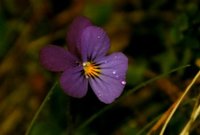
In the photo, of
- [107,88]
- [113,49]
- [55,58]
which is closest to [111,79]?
[107,88]

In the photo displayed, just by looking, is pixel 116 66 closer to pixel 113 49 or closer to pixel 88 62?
pixel 88 62

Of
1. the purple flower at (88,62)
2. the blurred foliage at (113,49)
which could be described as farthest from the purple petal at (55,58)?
the blurred foliage at (113,49)

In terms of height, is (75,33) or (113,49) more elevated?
(75,33)

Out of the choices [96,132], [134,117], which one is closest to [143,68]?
[134,117]

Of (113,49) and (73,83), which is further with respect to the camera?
(113,49)

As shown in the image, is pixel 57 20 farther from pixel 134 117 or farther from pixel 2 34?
pixel 134 117

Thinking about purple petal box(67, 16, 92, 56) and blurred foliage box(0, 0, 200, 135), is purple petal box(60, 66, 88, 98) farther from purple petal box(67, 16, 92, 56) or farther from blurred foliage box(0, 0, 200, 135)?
blurred foliage box(0, 0, 200, 135)

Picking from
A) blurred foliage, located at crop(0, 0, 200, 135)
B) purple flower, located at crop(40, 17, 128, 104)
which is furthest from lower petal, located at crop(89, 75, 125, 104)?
blurred foliage, located at crop(0, 0, 200, 135)

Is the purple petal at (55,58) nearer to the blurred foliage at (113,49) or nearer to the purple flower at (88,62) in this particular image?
the purple flower at (88,62)
